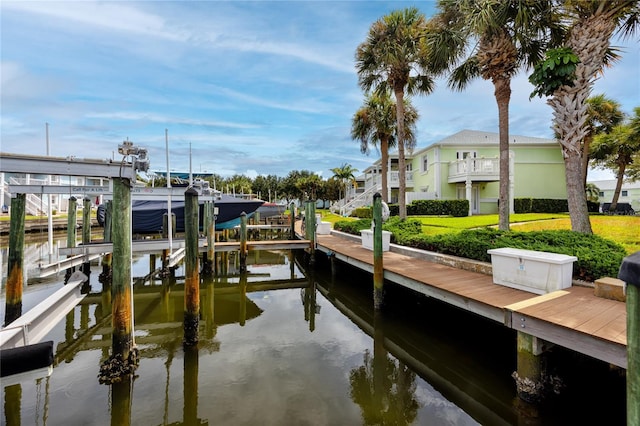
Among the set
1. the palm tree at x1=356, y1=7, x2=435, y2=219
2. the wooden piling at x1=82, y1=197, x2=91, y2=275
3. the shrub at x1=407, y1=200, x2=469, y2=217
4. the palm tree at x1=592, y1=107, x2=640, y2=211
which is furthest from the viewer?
the shrub at x1=407, y1=200, x2=469, y2=217

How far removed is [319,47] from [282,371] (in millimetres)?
10399

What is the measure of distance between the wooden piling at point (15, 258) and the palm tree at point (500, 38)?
11.5 m

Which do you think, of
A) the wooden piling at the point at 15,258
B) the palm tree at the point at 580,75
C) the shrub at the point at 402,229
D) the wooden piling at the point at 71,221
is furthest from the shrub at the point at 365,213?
the wooden piling at the point at 15,258

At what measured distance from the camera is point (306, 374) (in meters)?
5.49

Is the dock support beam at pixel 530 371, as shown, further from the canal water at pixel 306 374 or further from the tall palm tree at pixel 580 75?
the tall palm tree at pixel 580 75

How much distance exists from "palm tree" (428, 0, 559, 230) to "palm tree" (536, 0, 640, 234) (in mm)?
857

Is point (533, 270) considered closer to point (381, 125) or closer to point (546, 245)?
point (546, 245)

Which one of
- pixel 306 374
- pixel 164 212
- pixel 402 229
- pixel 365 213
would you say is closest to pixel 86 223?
pixel 164 212

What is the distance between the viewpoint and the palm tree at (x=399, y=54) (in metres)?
13.5

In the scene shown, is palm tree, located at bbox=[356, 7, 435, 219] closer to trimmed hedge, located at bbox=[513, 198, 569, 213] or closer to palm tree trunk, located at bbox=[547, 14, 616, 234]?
palm tree trunk, located at bbox=[547, 14, 616, 234]

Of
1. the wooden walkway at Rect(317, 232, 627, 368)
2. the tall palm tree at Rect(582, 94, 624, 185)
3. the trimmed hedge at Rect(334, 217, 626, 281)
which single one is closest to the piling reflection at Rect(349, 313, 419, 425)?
the wooden walkway at Rect(317, 232, 627, 368)

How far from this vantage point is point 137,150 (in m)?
5.37

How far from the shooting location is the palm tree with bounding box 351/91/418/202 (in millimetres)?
20344

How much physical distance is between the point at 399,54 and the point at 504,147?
650 centimetres
